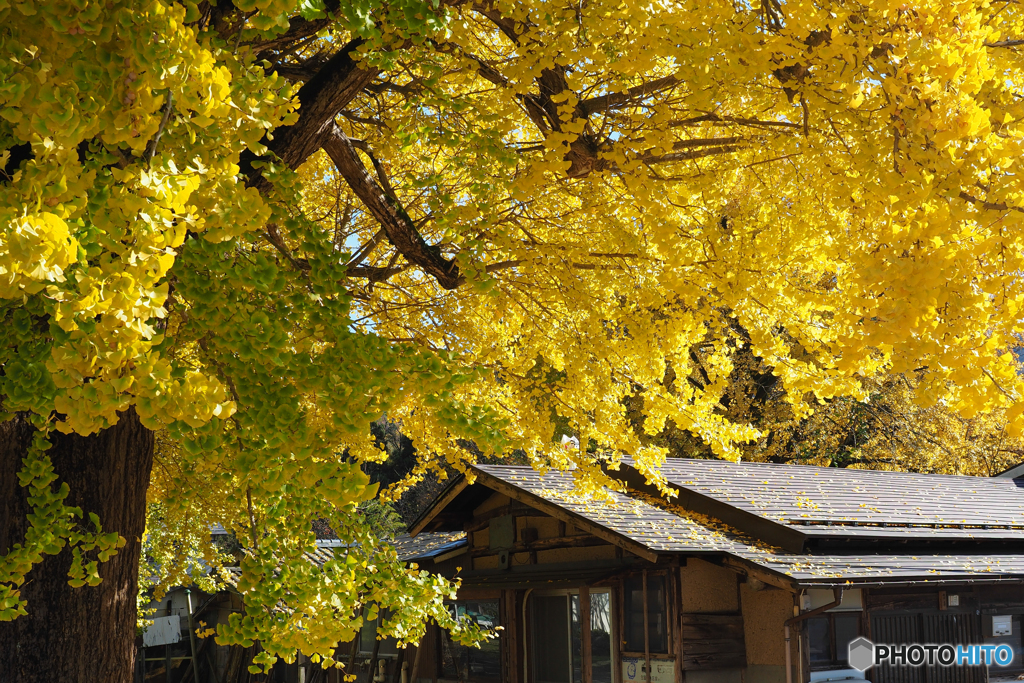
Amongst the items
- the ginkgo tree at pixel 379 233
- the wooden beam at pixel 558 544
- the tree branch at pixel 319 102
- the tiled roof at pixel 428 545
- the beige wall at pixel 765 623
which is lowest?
the beige wall at pixel 765 623

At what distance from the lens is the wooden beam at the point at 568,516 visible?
9.51m

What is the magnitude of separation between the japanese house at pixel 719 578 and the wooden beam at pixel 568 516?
4cm

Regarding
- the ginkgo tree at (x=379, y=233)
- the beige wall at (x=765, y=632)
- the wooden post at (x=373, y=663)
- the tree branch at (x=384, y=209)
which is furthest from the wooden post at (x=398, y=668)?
the tree branch at (x=384, y=209)

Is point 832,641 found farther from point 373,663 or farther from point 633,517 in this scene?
point 373,663

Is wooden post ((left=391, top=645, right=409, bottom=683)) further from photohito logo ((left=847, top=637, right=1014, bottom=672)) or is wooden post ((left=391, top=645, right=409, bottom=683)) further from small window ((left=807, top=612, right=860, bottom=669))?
photohito logo ((left=847, top=637, right=1014, bottom=672))

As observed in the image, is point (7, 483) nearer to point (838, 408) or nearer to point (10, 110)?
point (10, 110)

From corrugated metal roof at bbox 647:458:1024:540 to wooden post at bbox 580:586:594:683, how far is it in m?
2.27

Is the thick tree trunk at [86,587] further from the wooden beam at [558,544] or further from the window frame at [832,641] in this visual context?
the window frame at [832,641]

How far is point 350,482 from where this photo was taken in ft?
13.6

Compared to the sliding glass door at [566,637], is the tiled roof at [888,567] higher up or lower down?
higher up

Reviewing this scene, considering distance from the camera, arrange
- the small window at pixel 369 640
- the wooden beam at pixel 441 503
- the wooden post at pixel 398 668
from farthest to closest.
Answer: the small window at pixel 369 640 < the wooden post at pixel 398 668 < the wooden beam at pixel 441 503

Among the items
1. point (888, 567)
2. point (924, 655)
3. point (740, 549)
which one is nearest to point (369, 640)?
point (740, 549)

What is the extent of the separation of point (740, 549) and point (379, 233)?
19.4ft

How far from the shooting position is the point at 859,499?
12.8m
